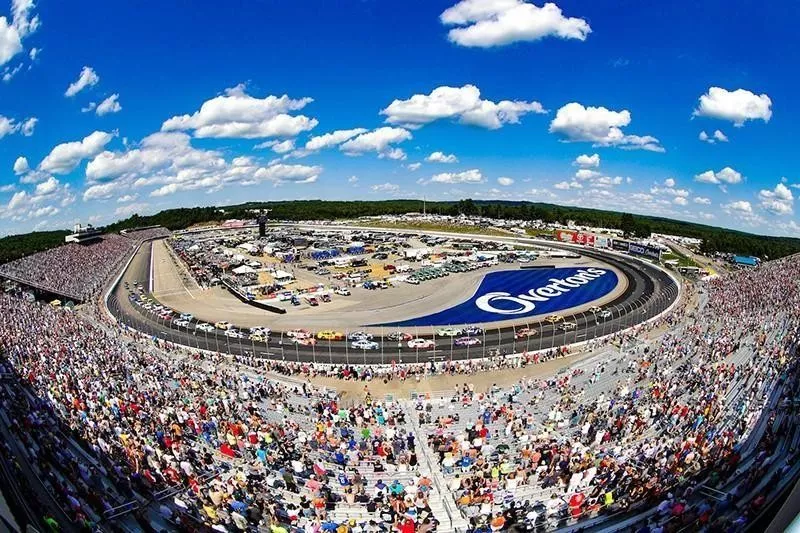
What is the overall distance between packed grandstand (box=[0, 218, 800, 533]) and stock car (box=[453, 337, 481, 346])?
4982 millimetres

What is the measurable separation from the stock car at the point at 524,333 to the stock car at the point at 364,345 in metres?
11.8

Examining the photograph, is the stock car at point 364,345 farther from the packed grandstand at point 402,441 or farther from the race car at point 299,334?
the packed grandstand at point 402,441

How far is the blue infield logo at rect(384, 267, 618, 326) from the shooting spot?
46.4 metres

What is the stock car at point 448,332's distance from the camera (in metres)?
39.1

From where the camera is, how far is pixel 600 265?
252 feet

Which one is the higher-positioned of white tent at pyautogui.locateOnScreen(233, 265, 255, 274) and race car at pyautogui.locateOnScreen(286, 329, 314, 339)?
white tent at pyautogui.locateOnScreen(233, 265, 255, 274)

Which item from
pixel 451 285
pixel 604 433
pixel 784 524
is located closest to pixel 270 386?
pixel 604 433

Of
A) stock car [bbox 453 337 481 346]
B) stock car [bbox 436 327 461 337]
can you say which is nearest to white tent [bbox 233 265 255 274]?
stock car [bbox 436 327 461 337]

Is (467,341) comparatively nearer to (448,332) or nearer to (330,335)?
(448,332)

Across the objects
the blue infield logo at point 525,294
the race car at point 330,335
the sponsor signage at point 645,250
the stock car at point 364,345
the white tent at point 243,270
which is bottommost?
the stock car at point 364,345

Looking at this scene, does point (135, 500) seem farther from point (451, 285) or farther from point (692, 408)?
point (451, 285)

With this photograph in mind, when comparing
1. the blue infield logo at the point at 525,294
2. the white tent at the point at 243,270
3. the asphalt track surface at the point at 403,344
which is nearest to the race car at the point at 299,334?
the asphalt track surface at the point at 403,344

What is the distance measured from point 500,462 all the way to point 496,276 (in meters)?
51.3

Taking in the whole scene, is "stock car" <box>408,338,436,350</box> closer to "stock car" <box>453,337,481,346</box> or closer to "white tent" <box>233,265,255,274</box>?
"stock car" <box>453,337,481,346</box>
